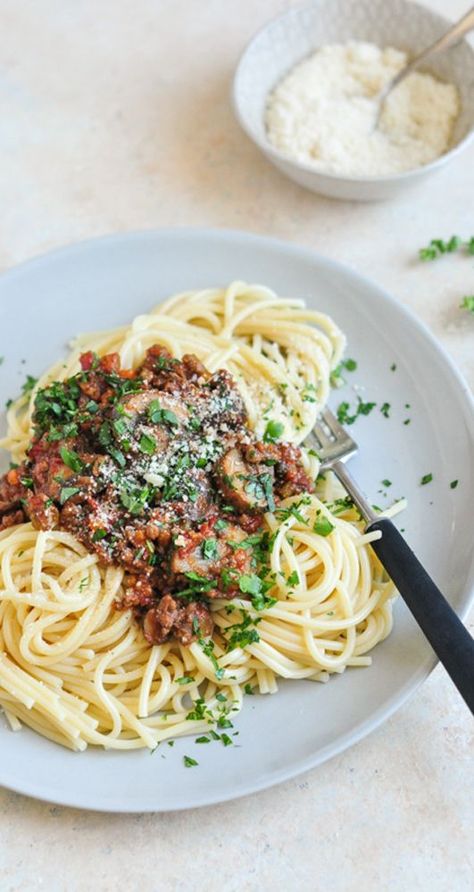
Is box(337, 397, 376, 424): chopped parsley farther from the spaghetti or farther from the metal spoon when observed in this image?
the metal spoon

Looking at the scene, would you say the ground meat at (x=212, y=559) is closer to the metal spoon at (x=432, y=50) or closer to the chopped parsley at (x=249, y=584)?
the chopped parsley at (x=249, y=584)

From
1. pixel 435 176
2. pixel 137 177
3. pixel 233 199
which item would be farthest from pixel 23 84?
pixel 435 176

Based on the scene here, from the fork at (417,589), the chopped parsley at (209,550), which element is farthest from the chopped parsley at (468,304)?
the chopped parsley at (209,550)

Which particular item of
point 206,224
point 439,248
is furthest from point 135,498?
point 439,248

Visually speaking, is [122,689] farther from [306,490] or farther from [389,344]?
[389,344]

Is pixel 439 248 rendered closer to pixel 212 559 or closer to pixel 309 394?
pixel 309 394

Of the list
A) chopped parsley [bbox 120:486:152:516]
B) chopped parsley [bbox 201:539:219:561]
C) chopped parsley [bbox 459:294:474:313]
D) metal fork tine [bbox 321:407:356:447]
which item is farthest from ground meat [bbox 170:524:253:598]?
chopped parsley [bbox 459:294:474:313]
